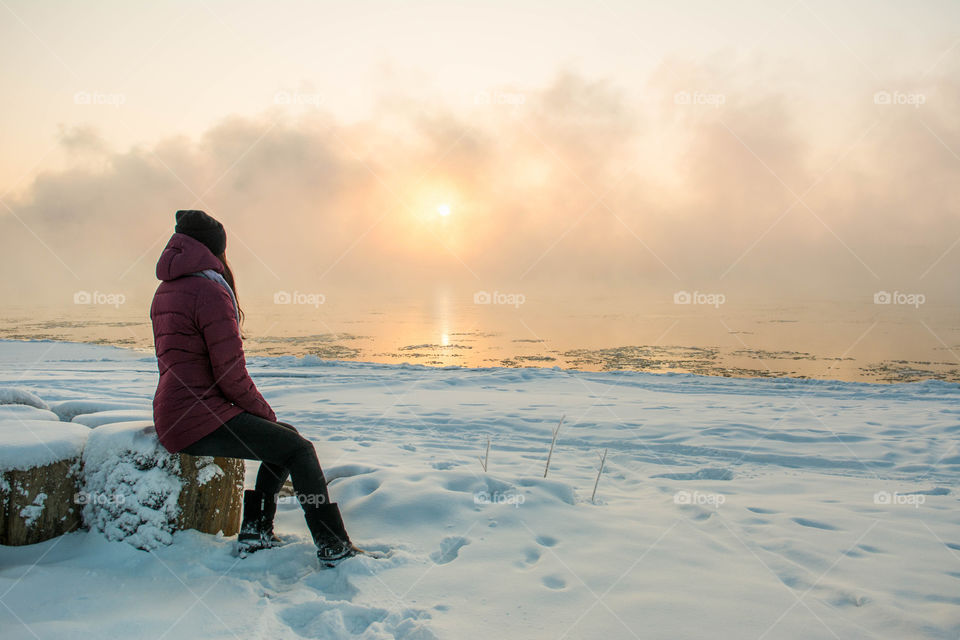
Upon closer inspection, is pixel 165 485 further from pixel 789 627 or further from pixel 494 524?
pixel 789 627

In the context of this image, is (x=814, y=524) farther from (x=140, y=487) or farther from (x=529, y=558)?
(x=140, y=487)

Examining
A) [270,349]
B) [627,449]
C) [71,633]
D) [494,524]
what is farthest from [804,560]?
[270,349]

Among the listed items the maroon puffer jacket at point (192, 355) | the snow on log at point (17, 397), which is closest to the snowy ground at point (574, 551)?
the maroon puffer jacket at point (192, 355)

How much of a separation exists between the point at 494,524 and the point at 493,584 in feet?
2.59

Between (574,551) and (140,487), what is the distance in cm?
263

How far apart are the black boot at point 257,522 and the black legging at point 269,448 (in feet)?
0.81

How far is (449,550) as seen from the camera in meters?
3.40

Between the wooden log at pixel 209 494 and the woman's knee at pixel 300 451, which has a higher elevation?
the woman's knee at pixel 300 451

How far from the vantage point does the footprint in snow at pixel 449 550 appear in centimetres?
328

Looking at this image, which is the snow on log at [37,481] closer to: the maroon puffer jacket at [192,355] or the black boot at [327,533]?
→ the maroon puffer jacket at [192,355]

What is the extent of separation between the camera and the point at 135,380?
1134 cm

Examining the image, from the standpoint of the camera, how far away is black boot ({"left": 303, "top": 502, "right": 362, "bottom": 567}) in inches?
123

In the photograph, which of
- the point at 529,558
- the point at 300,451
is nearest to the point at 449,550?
the point at 529,558

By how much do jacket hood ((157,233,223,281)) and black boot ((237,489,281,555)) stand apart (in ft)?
4.50
